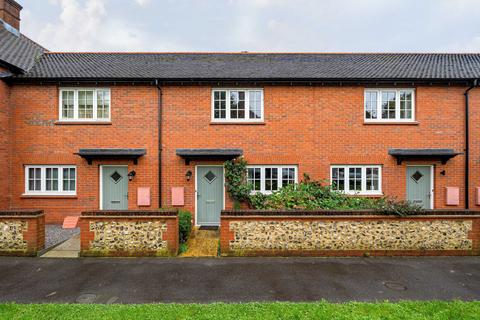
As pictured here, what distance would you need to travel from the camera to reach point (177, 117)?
10.4 meters

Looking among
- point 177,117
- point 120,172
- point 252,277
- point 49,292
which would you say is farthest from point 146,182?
point 252,277

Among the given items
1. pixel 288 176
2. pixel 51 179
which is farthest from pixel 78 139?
pixel 288 176

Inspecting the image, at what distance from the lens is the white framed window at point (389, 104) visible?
10.5m

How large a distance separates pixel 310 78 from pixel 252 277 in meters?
8.02

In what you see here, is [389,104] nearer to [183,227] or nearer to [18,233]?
[183,227]

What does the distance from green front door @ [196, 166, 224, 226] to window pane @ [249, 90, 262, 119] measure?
8.74 ft

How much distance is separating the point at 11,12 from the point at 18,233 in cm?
1279

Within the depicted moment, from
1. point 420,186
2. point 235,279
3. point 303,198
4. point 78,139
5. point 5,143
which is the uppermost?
point 78,139

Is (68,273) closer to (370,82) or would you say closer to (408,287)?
(408,287)

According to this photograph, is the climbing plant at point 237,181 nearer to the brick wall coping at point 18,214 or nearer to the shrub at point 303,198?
the shrub at point 303,198

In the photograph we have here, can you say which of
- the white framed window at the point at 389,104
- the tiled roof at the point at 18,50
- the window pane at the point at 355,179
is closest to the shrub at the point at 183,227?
the window pane at the point at 355,179

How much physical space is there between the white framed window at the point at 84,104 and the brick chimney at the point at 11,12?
6.61 meters

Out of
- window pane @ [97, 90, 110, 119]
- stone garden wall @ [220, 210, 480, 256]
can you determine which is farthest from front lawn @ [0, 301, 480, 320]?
window pane @ [97, 90, 110, 119]

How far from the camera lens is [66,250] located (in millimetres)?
7336
